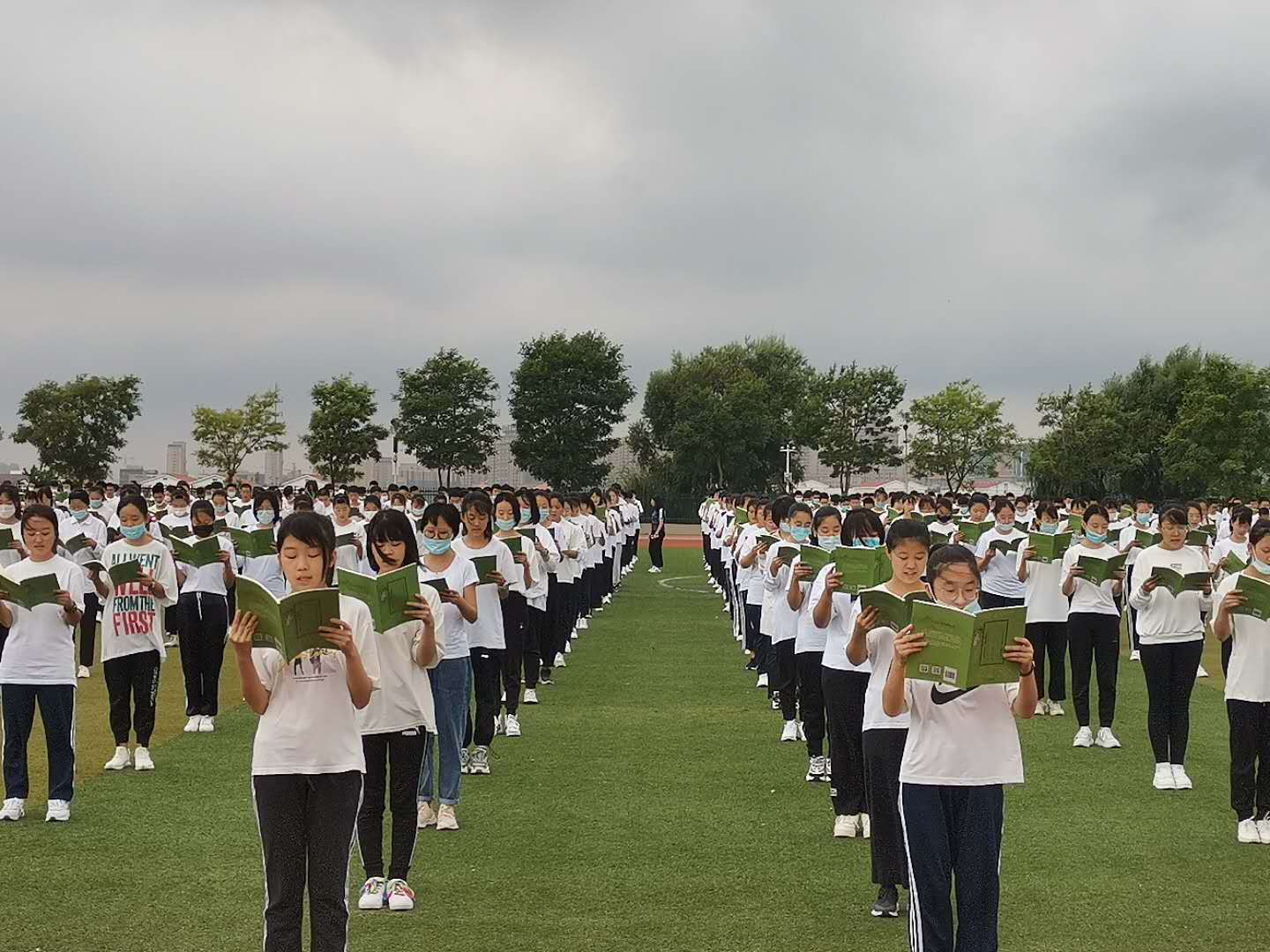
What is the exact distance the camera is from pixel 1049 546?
1301 cm

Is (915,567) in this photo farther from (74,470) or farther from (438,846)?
(74,470)

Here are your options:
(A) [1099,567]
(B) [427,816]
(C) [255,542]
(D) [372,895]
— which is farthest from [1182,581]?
(C) [255,542]

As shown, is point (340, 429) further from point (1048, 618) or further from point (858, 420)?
point (1048, 618)

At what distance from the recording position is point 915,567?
20.7 feet

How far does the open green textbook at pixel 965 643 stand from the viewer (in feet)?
16.9

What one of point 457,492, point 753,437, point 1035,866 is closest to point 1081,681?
point 1035,866

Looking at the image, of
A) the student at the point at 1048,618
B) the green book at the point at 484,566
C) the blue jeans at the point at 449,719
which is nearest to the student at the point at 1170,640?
the student at the point at 1048,618

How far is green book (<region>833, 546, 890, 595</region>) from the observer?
317 inches

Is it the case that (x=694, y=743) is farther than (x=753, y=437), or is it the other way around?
(x=753, y=437)

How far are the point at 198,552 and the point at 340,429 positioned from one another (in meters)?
54.9

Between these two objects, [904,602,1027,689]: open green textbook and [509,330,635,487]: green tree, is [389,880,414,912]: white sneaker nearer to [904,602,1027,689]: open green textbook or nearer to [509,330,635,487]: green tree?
[904,602,1027,689]: open green textbook

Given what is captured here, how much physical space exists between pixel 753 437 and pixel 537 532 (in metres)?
63.7

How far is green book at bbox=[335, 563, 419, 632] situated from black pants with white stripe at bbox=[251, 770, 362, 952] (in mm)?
1110

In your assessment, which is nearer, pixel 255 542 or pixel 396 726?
pixel 396 726
